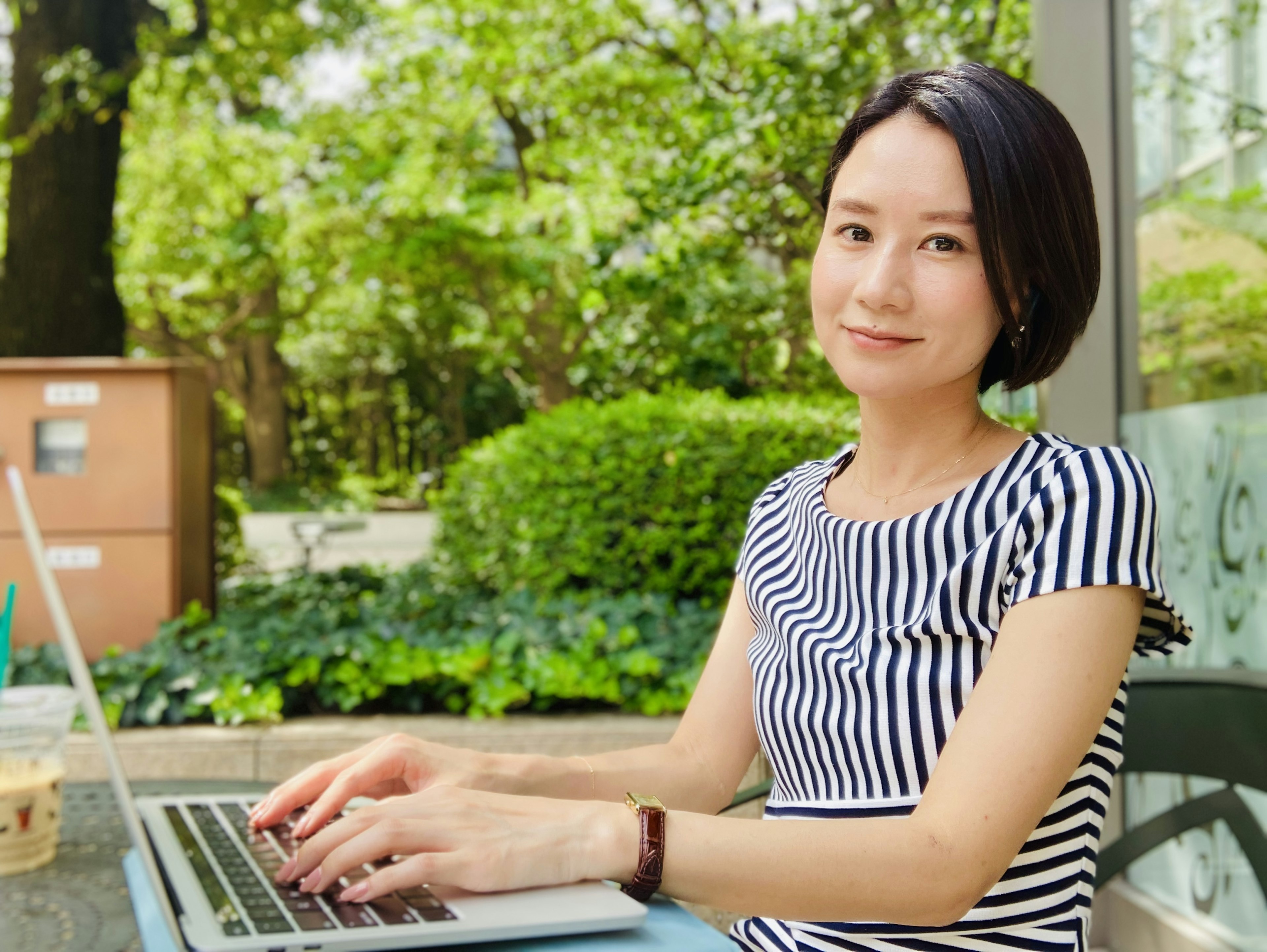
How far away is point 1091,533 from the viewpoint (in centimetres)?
97

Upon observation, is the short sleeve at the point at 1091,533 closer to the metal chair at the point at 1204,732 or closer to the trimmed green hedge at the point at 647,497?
the metal chair at the point at 1204,732

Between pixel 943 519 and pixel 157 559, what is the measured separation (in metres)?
3.56

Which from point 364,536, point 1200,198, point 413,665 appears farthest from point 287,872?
point 364,536

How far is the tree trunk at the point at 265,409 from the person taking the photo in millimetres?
18625

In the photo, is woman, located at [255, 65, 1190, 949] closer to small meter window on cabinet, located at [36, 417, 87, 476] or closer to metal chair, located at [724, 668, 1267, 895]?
metal chair, located at [724, 668, 1267, 895]

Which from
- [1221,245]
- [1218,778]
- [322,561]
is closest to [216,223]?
[322,561]

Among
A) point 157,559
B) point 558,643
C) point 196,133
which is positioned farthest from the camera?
point 196,133

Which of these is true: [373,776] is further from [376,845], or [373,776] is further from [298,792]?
[376,845]

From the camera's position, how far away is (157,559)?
13.3 ft

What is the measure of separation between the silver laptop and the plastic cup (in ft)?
1.25

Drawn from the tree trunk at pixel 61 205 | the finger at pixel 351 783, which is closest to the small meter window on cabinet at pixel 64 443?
the tree trunk at pixel 61 205

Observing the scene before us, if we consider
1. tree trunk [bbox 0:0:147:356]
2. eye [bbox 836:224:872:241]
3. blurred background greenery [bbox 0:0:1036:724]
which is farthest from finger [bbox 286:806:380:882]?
tree trunk [bbox 0:0:147:356]

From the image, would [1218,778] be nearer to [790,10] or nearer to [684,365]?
[684,365]

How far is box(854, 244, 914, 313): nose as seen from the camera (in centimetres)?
105
